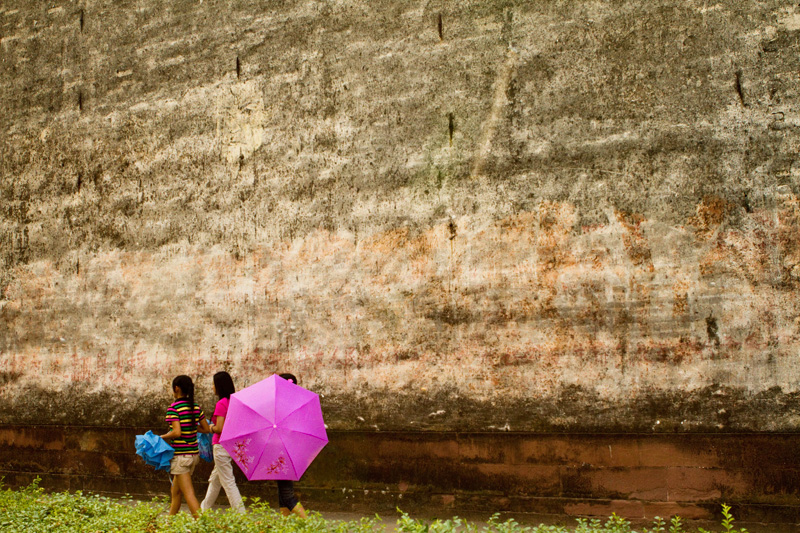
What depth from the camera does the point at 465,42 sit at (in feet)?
21.7

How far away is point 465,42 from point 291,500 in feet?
15.4

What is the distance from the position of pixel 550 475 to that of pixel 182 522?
322 cm

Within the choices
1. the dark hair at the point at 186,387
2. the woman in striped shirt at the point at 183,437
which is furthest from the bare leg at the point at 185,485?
the dark hair at the point at 186,387

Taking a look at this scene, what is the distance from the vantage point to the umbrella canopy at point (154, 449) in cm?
561

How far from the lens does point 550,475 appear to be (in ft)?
19.2

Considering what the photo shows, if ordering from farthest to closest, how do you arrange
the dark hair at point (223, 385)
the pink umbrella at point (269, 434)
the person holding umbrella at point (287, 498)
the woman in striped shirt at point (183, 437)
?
the woman in striped shirt at point (183, 437) → the dark hair at point (223, 385) → the person holding umbrella at point (287, 498) → the pink umbrella at point (269, 434)

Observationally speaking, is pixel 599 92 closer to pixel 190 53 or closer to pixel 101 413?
pixel 190 53

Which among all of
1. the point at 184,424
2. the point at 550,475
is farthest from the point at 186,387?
the point at 550,475

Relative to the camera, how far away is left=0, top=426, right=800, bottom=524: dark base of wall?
213 inches

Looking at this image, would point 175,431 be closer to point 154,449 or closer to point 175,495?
point 154,449

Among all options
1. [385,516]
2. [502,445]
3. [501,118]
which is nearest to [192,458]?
[385,516]

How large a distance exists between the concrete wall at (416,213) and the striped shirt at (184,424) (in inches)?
41.5

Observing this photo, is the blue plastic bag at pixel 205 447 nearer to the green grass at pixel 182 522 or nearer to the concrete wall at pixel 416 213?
the green grass at pixel 182 522

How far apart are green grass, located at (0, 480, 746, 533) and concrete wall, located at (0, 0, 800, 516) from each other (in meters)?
1.52
